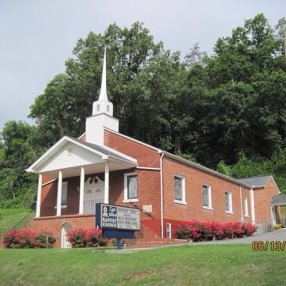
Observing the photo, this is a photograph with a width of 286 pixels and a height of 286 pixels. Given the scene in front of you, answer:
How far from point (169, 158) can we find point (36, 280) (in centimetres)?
1406

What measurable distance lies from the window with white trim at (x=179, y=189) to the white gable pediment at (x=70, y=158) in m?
4.73

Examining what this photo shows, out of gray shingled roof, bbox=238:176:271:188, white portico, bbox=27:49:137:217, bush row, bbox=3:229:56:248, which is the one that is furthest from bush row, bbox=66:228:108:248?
gray shingled roof, bbox=238:176:271:188

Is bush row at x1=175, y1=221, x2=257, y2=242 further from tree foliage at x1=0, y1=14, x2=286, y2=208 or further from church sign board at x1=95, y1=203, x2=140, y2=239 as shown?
tree foliage at x1=0, y1=14, x2=286, y2=208

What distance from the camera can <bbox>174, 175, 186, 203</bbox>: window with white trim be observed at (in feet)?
89.2

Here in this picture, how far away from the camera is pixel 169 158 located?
88.2 feet

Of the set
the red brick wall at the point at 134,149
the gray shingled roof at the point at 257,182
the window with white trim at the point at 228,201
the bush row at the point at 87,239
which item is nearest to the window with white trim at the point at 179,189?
the red brick wall at the point at 134,149

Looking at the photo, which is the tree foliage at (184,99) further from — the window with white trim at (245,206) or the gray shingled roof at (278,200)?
the window with white trim at (245,206)

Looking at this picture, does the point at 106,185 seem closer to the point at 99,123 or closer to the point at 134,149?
the point at 134,149

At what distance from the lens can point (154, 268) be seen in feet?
41.7

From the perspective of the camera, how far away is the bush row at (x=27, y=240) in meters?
23.8

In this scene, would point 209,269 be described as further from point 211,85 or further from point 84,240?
point 211,85

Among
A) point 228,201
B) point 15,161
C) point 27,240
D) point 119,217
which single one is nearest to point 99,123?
point 27,240

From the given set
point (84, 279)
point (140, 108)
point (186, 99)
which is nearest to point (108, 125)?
point (84, 279)

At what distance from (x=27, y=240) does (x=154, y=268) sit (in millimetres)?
12850
